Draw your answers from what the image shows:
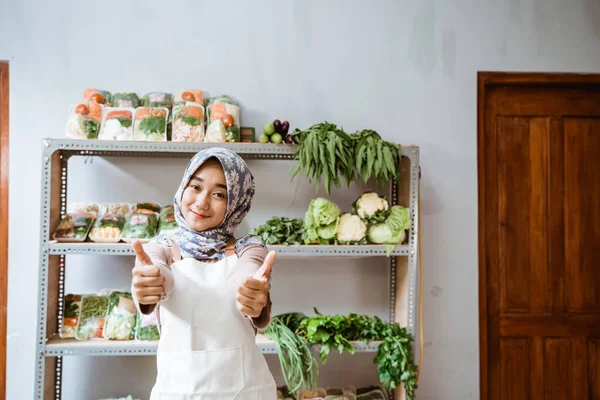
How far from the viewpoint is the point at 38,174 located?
2.67m

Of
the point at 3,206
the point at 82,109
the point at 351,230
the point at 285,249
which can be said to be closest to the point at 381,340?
the point at 351,230

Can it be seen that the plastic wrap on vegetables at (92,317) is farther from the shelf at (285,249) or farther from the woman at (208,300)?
the woman at (208,300)

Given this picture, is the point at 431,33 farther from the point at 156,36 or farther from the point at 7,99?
the point at 7,99

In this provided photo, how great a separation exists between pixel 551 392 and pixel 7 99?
12.5 feet

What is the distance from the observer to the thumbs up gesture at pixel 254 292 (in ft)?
3.62

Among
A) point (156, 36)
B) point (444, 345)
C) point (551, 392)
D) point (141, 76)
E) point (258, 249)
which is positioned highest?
point (156, 36)

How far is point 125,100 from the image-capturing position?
98.3 inches

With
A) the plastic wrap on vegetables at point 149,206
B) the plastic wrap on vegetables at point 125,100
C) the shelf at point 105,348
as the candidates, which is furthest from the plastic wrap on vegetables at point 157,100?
the shelf at point 105,348

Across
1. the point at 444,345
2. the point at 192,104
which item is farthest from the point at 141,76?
the point at 444,345

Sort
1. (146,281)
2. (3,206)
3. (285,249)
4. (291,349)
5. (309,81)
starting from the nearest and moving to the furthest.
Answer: (146,281)
(291,349)
(285,249)
(3,206)
(309,81)

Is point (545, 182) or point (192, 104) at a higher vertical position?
point (192, 104)

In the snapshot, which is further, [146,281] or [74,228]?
[74,228]

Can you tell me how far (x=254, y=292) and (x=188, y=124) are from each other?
1.50 meters

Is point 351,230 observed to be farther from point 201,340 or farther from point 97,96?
point 97,96
